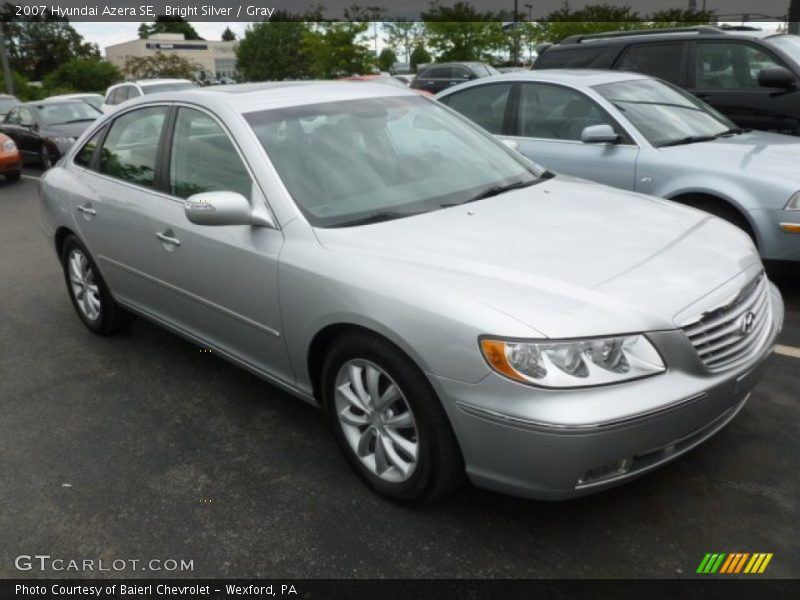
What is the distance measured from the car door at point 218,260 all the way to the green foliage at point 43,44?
7439 cm

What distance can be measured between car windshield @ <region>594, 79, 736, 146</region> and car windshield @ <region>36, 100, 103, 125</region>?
36.8 ft

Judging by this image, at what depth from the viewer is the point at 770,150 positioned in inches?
208

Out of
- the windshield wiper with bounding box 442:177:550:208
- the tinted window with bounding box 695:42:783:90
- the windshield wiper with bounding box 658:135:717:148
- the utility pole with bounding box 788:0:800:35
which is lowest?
the windshield wiper with bounding box 658:135:717:148

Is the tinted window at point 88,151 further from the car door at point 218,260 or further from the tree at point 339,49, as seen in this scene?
the tree at point 339,49

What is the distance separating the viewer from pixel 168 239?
373 centimetres

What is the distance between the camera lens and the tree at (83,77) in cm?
4853

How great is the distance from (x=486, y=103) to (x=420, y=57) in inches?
1601

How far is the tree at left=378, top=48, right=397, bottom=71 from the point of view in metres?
46.3

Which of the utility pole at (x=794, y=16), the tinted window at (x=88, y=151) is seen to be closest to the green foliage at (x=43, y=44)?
the utility pole at (x=794, y=16)

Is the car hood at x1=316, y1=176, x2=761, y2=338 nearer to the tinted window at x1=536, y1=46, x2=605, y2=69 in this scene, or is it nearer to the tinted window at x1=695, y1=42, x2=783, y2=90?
the tinted window at x1=695, y1=42, x2=783, y2=90

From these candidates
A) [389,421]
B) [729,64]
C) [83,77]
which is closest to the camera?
[389,421]

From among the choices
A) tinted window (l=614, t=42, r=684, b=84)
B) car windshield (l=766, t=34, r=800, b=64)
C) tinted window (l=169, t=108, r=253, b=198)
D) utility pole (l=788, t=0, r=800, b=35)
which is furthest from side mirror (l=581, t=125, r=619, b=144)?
utility pole (l=788, t=0, r=800, b=35)

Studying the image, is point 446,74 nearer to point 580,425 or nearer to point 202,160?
point 202,160

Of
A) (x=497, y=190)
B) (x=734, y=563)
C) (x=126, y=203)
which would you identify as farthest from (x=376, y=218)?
(x=734, y=563)
